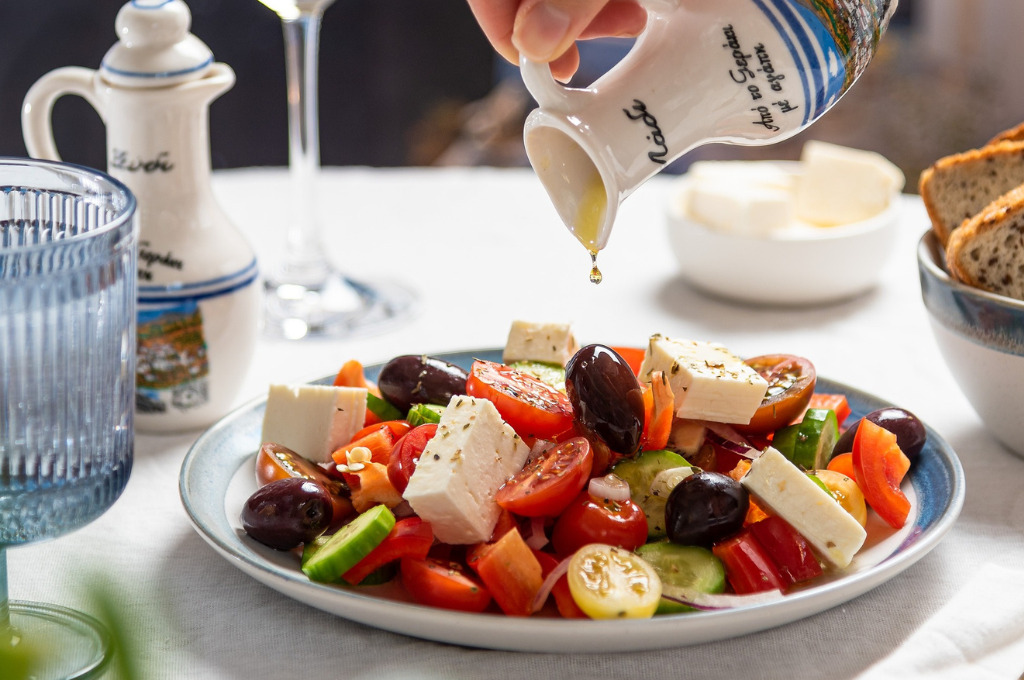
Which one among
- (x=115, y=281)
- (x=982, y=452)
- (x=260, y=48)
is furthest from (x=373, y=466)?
(x=260, y=48)

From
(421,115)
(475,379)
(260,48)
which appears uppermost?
(475,379)

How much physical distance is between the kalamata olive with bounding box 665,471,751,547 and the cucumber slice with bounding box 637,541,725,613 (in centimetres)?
1

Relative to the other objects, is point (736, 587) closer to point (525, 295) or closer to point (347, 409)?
point (347, 409)

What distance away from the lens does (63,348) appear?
0.95 metres

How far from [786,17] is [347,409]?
0.71 m

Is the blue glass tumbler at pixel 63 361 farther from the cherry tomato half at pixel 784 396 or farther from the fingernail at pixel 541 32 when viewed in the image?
the cherry tomato half at pixel 784 396

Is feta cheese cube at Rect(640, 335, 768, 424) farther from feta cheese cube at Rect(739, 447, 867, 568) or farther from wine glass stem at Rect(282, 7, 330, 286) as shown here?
wine glass stem at Rect(282, 7, 330, 286)

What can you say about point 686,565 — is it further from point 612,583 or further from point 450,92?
point 450,92

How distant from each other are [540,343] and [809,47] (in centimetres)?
55

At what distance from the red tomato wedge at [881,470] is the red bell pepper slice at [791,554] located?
14 cm

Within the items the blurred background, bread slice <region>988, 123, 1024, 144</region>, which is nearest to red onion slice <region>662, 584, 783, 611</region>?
bread slice <region>988, 123, 1024, 144</region>

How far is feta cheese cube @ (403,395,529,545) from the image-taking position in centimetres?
113

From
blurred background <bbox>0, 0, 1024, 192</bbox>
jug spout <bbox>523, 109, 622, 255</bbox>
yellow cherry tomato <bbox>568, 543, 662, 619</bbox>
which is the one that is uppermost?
jug spout <bbox>523, 109, 622, 255</bbox>

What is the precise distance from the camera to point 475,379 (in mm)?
1365
